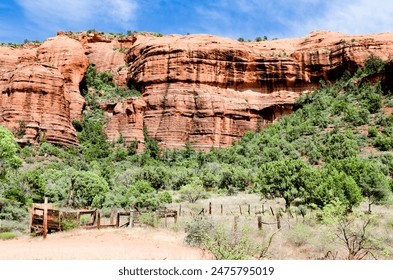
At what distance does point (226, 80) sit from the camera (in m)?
56.5

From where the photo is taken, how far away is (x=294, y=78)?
5662cm

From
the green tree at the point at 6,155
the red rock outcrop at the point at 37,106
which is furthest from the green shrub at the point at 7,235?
the red rock outcrop at the point at 37,106

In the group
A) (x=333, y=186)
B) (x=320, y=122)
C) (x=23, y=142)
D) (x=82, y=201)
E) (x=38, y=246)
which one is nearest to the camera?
(x=38, y=246)

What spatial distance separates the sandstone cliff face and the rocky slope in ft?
0.46

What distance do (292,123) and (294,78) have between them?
8.90 metres

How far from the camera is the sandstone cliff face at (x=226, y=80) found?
53.5 meters

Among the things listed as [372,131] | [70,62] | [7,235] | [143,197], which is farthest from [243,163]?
[70,62]

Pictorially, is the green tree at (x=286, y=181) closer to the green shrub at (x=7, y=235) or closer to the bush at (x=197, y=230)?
the bush at (x=197, y=230)

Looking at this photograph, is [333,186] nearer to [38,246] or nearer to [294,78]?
[38,246]

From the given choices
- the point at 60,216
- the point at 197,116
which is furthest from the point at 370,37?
the point at 60,216

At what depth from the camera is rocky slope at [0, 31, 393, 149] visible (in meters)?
52.2

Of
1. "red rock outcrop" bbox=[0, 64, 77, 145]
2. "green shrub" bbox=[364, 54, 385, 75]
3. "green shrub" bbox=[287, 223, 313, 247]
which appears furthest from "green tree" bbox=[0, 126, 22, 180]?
"green shrub" bbox=[364, 54, 385, 75]

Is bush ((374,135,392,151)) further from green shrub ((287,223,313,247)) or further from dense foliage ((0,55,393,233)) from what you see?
green shrub ((287,223,313,247))

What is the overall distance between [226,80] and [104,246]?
46.6 m
